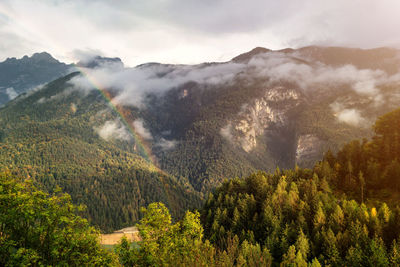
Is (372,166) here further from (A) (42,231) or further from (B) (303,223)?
(A) (42,231)

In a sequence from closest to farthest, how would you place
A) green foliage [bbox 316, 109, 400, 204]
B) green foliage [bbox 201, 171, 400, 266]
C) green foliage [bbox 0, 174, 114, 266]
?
green foliage [bbox 0, 174, 114, 266] < green foliage [bbox 201, 171, 400, 266] < green foliage [bbox 316, 109, 400, 204]

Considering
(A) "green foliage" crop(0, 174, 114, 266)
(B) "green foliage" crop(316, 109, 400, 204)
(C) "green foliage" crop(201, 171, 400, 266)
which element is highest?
(A) "green foliage" crop(0, 174, 114, 266)

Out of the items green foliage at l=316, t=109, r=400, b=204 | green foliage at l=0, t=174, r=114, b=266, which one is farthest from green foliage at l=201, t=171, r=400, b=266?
green foliage at l=0, t=174, r=114, b=266

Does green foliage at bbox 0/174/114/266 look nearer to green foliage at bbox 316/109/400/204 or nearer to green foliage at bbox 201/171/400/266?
green foliage at bbox 201/171/400/266

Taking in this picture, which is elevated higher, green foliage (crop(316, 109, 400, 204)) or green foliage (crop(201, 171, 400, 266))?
green foliage (crop(316, 109, 400, 204))

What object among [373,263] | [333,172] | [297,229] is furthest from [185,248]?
[333,172]

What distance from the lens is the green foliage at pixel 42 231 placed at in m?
26.8

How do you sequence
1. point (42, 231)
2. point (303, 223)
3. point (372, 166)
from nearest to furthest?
point (42, 231), point (303, 223), point (372, 166)

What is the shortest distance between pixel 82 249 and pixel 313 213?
63.9 m

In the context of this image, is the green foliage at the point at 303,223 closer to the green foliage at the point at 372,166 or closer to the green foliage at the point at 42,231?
the green foliage at the point at 372,166

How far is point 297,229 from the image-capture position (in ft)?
237

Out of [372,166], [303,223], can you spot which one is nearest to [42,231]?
[303,223]

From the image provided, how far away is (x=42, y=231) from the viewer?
1132 inches

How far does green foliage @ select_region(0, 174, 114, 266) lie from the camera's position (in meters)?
26.8
